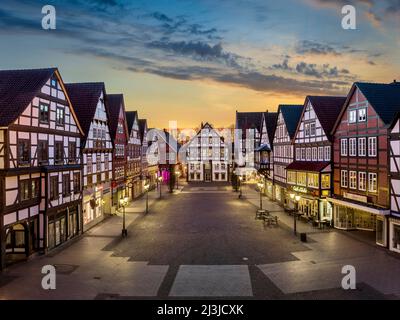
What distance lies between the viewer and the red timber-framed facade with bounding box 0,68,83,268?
2045 cm

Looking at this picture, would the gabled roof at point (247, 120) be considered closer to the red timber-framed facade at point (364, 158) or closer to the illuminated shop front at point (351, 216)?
the red timber-framed facade at point (364, 158)

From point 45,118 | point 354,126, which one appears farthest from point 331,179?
point 45,118

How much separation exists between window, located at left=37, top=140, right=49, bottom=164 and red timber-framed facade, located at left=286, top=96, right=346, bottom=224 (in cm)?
2049

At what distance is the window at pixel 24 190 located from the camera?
70.3ft

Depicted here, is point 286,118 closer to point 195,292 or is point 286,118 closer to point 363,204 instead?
point 363,204

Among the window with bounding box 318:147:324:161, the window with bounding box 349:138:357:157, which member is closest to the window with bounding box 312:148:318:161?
the window with bounding box 318:147:324:161

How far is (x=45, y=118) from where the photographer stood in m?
24.4

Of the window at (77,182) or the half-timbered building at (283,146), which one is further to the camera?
the half-timbered building at (283,146)

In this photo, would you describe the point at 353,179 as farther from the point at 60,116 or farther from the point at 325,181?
the point at 60,116

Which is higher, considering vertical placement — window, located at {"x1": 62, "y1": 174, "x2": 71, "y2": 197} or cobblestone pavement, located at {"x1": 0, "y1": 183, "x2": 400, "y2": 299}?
window, located at {"x1": 62, "y1": 174, "x2": 71, "y2": 197}

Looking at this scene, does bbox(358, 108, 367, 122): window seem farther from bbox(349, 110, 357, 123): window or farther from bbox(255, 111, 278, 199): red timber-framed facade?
bbox(255, 111, 278, 199): red timber-framed facade

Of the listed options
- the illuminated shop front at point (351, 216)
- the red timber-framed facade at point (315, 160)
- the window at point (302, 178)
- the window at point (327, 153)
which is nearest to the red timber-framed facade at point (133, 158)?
the red timber-framed facade at point (315, 160)

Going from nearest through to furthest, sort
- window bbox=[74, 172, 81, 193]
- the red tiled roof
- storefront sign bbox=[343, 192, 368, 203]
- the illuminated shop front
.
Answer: the red tiled roof
storefront sign bbox=[343, 192, 368, 203]
window bbox=[74, 172, 81, 193]
the illuminated shop front

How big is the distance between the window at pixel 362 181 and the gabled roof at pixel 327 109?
18.6 feet
